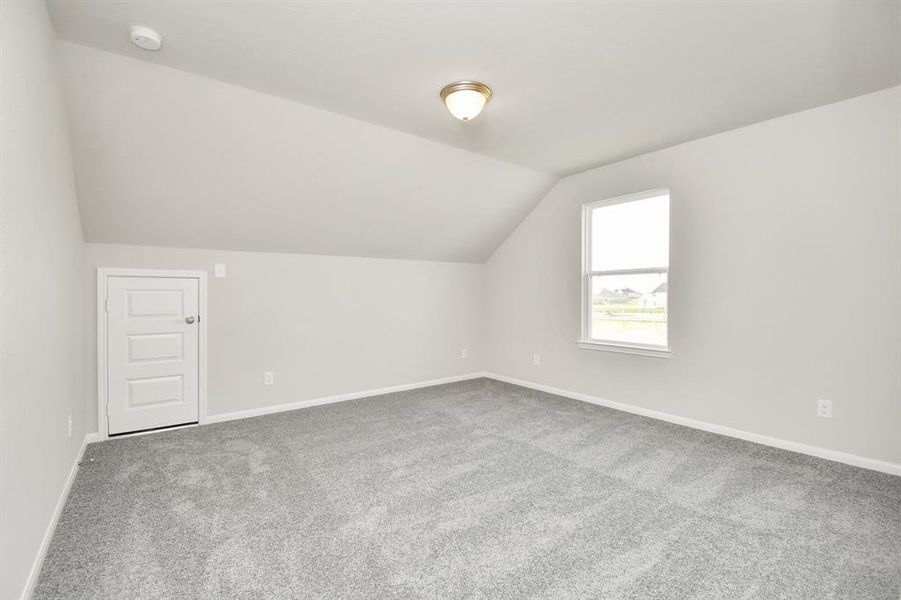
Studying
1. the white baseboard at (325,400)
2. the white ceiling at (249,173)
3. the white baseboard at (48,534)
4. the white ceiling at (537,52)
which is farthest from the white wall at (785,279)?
the white baseboard at (48,534)

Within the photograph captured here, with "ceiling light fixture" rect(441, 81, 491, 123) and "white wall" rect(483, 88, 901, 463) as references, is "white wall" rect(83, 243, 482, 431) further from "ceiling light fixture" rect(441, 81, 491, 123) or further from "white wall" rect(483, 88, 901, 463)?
"ceiling light fixture" rect(441, 81, 491, 123)

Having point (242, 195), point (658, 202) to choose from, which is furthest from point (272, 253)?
point (658, 202)

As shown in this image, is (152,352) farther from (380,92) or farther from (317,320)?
(380,92)

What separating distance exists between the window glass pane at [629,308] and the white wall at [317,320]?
71.5 inches

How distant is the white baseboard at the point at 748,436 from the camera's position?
2754 mm

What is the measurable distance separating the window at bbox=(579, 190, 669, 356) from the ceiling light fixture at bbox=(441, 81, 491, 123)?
206 centimetres

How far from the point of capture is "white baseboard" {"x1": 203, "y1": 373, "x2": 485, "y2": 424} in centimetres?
390

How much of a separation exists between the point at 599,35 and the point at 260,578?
2.95 meters

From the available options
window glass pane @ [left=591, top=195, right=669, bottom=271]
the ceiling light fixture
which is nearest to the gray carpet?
window glass pane @ [left=591, top=195, right=669, bottom=271]

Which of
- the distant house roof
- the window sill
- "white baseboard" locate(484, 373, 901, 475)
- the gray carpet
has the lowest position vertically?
the gray carpet

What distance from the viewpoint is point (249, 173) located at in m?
3.29

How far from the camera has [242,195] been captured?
3.46 meters

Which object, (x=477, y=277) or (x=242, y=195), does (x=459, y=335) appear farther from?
(x=242, y=195)

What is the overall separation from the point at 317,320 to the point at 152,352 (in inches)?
56.0
